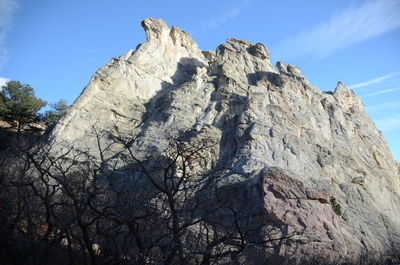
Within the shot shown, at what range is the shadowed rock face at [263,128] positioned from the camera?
15969mm

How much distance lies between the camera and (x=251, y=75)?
3428 cm

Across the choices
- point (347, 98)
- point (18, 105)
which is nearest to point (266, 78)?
point (347, 98)

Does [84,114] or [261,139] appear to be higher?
[84,114]

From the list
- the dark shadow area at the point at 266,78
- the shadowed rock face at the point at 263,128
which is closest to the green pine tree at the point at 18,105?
the shadowed rock face at the point at 263,128

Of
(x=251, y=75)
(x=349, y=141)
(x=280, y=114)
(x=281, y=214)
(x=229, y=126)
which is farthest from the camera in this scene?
(x=251, y=75)

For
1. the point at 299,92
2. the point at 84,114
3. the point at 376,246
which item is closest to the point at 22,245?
the point at 376,246

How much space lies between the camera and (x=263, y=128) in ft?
75.3

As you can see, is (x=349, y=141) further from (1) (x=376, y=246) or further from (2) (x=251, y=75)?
(1) (x=376, y=246)

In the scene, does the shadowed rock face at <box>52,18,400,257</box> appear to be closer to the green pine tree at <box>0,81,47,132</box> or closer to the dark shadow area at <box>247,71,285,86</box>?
the dark shadow area at <box>247,71,285,86</box>

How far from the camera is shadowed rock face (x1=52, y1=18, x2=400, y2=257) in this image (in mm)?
15969

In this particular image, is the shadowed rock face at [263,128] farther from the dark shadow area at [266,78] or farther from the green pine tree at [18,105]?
the green pine tree at [18,105]

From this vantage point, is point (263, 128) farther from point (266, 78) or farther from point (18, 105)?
point (18, 105)

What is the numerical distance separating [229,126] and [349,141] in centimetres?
1376

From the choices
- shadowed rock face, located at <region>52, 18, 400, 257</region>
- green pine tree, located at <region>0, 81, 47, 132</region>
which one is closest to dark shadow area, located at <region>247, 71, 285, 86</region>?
shadowed rock face, located at <region>52, 18, 400, 257</region>
